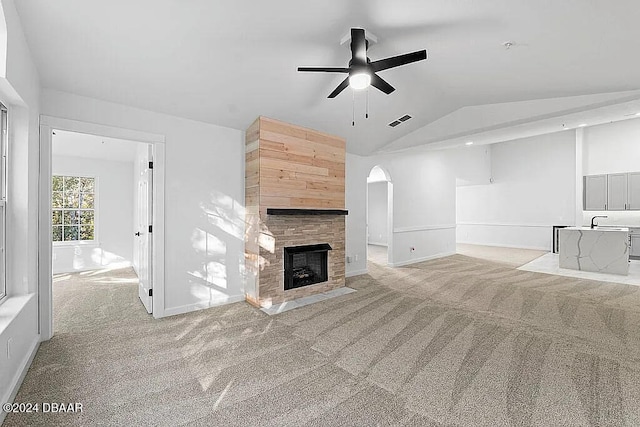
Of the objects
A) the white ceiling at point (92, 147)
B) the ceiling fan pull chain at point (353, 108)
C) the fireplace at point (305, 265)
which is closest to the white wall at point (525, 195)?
the ceiling fan pull chain at point (353, 108)

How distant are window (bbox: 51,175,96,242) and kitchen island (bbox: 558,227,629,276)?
428 inches

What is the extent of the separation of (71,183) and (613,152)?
544 inches

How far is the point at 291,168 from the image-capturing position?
14.3 feet

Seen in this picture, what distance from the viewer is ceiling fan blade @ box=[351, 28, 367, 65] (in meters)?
2.44

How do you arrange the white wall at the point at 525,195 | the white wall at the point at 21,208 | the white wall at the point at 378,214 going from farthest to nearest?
the white wall at the point at 378,214 < the white wall at the point at 525,195 < the white wall at the point at 21,208

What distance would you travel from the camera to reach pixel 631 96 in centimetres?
357

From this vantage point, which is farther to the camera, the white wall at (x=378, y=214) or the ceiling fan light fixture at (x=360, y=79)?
the white wall at (x=378, y=214)

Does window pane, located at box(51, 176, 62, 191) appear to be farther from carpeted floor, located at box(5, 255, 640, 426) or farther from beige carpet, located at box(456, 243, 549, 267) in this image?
beige carpet, located at box(456, 243, 549, 267)

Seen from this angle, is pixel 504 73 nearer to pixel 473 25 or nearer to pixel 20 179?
pixel 473 25

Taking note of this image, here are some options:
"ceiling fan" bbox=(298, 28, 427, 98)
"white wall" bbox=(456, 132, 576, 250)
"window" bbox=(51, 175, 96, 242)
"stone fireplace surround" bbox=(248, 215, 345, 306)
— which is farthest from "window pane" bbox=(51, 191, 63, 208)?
"white wall" bbox=(456, 132, 576, 250)

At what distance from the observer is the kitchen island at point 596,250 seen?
6000 millimetres

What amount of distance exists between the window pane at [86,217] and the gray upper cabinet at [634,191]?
1337cm

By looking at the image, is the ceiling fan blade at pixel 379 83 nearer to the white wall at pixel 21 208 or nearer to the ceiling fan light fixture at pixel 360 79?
the ceiling fan light fixture at pixel 360 79

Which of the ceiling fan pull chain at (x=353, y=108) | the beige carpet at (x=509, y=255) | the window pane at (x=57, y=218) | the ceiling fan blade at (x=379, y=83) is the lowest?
the beige carpet at (x=509, y=255)
